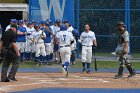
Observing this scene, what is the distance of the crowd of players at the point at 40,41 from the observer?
22188mm

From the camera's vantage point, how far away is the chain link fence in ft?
93.8

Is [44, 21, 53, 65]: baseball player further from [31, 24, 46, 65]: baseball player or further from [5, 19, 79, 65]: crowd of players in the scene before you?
[31, 24, 46, 65]: baseball player

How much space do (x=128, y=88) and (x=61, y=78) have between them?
353cm

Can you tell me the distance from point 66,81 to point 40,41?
6611 mm

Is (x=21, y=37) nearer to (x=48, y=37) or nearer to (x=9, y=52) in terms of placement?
(x=48, y=37)

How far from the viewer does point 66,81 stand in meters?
15.8

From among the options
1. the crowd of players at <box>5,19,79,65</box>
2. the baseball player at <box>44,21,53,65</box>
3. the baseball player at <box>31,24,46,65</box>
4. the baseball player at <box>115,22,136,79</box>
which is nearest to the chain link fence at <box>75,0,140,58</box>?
the crowd of players at <box>5,19,79,65</box>

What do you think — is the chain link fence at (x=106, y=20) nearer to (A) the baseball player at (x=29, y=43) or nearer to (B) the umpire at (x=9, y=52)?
(A) the baseball player at (x=29, y=43)

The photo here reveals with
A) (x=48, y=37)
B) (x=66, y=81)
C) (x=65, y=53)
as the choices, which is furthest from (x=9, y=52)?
(x=48, y=37)

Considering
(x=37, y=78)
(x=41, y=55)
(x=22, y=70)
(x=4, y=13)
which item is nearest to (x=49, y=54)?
(x=41, y=55)

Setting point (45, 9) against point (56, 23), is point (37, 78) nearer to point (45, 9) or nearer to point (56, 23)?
point (56, 23)

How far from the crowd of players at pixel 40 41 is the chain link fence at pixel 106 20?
223 inches

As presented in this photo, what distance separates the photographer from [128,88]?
13945 millimetres

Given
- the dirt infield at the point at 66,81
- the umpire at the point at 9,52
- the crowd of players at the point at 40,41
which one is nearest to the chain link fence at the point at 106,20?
the crowd of players at the point at 40,41
